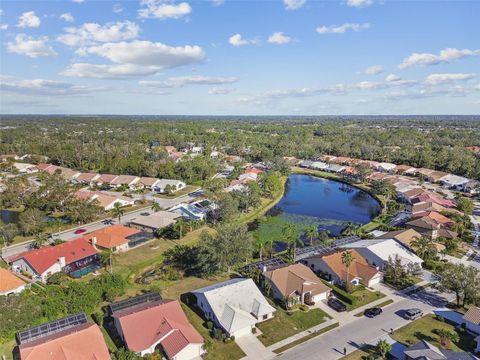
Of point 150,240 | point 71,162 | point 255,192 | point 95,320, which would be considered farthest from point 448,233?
point 71,162

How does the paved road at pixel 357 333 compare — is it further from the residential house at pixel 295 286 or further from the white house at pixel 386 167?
the white house at pixel 386 167

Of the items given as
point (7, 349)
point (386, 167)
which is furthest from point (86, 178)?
point (386, 167)

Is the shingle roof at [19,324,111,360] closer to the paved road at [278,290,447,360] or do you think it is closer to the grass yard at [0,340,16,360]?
the grass yard at [0,340,16,360]

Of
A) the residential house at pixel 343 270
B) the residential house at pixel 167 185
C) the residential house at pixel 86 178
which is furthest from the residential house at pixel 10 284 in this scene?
the residential house at pixel 86 178

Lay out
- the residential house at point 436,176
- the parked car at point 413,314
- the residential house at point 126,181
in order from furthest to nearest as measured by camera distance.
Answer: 1. the residential house at point 436,176
2. the residential house at point 126,181
3. the parked car at point 413,314

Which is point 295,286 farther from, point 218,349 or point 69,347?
point 69,347

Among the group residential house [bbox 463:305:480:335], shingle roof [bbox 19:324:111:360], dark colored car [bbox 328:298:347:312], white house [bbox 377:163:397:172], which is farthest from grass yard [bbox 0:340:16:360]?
white house [bbox 377:163:397:172]

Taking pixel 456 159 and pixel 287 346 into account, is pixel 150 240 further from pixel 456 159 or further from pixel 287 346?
pixel 456 159
